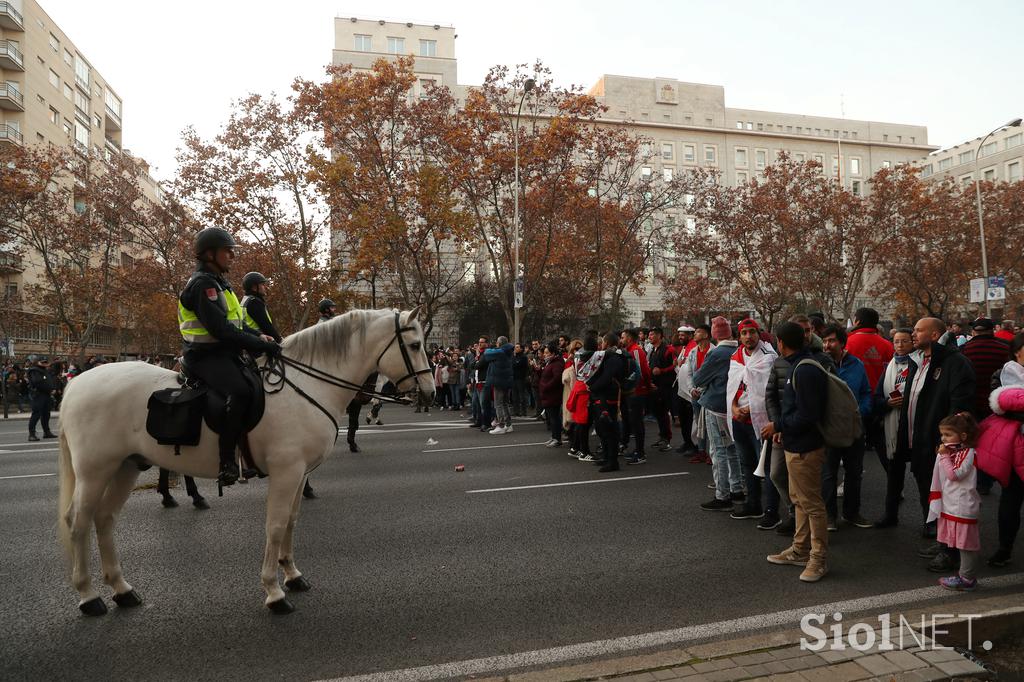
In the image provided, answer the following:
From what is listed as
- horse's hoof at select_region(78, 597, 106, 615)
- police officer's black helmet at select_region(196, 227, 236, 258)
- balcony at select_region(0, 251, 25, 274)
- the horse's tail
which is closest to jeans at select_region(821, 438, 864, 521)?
police officer's black helmet at select_region(196, 227, 236, 258)

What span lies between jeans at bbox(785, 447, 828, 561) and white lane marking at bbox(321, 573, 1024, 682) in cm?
52

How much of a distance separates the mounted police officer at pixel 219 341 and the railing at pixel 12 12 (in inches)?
2235

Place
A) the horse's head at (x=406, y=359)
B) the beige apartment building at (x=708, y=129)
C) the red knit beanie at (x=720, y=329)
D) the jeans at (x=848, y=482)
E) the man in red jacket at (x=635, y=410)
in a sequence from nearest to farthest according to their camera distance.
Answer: the horse's head at (x=406, y=359) < the jeans at (x=848, y=482) < the red knit beanie at (x=720, y=329) < the man in red jacket at (x=635, y=410) < the beige apartment building at (x=708, y=129)

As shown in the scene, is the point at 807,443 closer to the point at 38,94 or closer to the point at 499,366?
the point at 499,366

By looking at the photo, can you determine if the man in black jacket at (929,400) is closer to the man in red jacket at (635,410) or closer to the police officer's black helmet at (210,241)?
the man in red jacket at (635,410)

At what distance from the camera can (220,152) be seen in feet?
91.9

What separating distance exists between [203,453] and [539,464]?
660 centimetres

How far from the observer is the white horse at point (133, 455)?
475 centimetres

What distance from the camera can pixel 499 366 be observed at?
15203 mm

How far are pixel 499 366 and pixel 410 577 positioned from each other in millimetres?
9969

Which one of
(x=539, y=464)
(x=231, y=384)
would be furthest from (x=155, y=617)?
(x=539, y=464)

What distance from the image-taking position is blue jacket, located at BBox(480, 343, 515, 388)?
1518 cm

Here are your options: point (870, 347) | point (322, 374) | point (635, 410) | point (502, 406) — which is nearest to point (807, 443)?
point (870, 347)

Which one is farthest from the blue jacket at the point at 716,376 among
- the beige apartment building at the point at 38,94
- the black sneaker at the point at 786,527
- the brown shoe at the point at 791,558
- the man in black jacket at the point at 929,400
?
the beige apartment building at the point at 38,94
